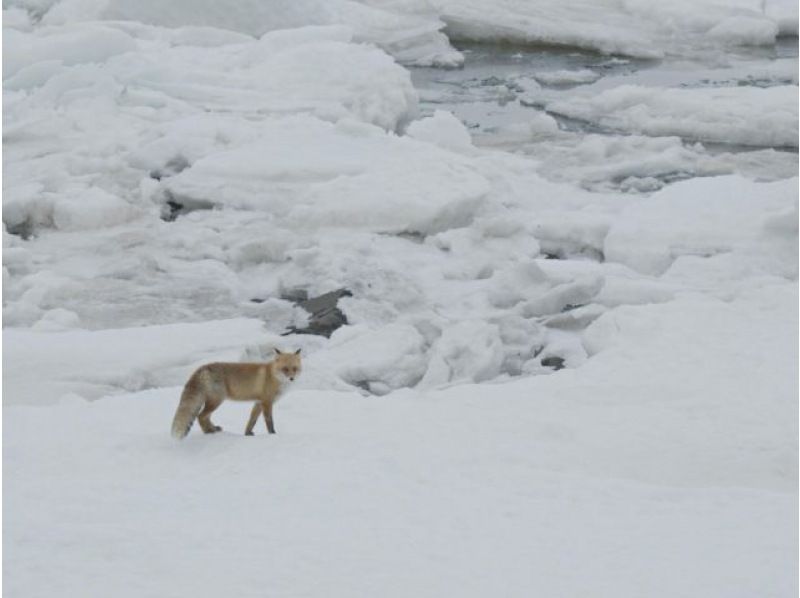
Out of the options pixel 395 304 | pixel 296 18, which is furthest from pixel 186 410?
pixel 296 18

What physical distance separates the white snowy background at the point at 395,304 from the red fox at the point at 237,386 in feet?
0.37

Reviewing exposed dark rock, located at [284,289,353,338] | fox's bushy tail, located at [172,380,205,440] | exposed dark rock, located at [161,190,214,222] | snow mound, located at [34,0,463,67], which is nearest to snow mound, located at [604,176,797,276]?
exposed dark rock, located at [284,289,353,338]

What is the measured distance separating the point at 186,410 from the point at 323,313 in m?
3.88

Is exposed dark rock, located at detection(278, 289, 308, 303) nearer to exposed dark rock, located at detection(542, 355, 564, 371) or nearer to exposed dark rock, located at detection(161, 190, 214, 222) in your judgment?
exposed dark rock, located at detection(542, 355, 564, 371)

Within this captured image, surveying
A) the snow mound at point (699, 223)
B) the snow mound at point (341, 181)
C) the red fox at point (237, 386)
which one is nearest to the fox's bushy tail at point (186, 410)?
the red fox at point (237, 386)

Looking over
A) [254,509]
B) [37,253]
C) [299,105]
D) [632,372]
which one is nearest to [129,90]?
[299,105]

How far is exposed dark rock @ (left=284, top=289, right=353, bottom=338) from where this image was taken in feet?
28.0

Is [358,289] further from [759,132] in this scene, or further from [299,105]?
[759,132]

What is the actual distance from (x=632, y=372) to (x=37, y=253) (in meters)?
5.13

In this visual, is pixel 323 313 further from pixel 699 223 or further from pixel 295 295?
pixel 699 223

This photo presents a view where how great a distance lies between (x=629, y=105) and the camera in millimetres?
15781

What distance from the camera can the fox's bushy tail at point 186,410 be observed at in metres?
4.92

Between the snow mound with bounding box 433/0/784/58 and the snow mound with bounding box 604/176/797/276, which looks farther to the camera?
the snow mound with bounding box 433/0/784/58

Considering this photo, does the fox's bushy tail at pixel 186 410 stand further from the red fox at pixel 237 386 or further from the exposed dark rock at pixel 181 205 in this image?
the exposed dark rock at pixel 181 205
